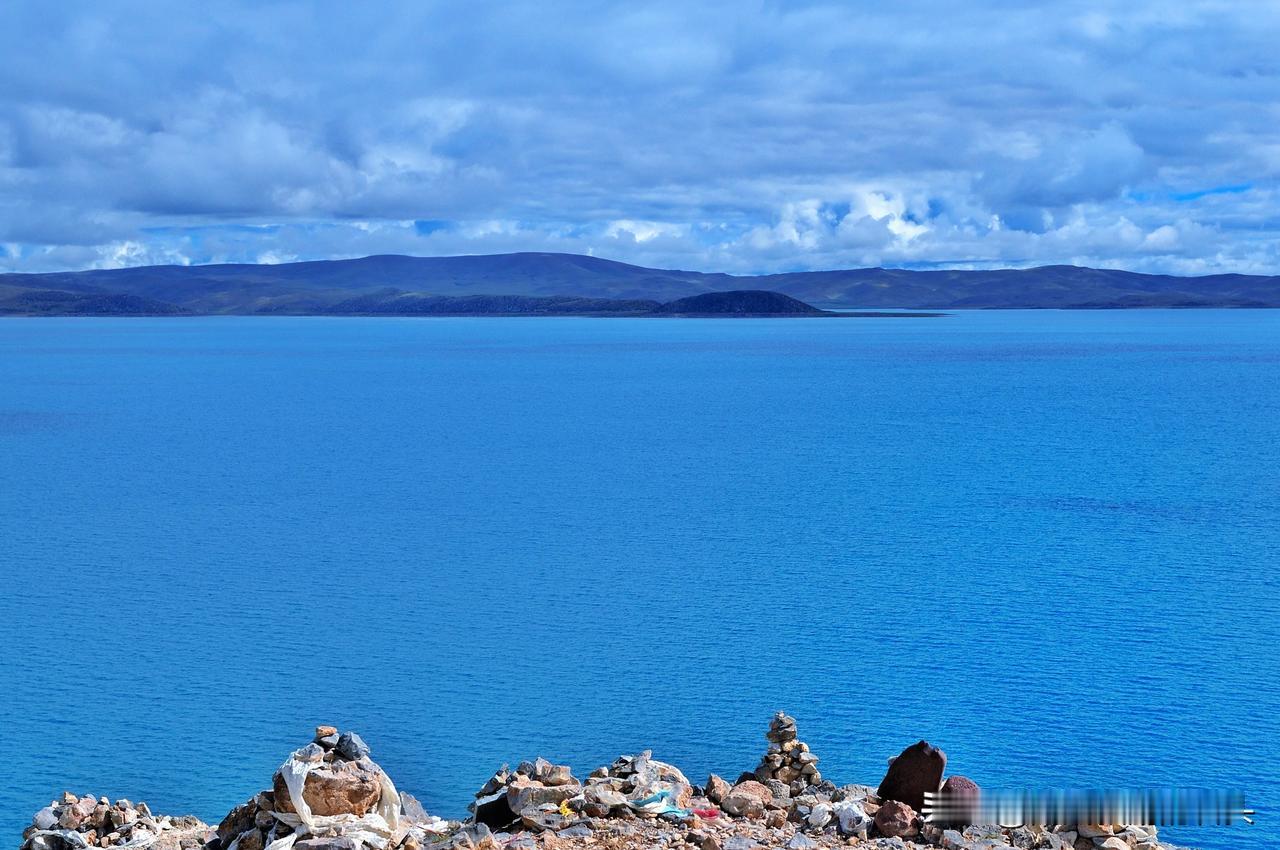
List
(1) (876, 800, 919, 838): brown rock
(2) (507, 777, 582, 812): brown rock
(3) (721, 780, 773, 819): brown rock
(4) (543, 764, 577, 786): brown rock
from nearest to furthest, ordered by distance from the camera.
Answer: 1. (1) (876, 800, 919, 838): brown rock
2. (2) (507, 777, 582, 812): brown rock
3. (4) (543, 764, 577, 786): brown rock
4. (3) (721, 780, 773, 819): brown rock

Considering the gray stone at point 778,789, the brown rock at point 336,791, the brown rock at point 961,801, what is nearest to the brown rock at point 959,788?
the brown rock at point 961,801

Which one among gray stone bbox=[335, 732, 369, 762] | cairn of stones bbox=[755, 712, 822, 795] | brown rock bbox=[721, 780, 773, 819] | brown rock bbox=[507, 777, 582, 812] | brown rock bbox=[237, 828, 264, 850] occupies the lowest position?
cairn of stones bbox=[755, 712, 822, 795]

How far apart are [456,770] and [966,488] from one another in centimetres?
3036

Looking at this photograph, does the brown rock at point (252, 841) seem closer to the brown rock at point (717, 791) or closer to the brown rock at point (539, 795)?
the brown rock at point (539, 795)

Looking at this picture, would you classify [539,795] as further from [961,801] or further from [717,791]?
[961,801]

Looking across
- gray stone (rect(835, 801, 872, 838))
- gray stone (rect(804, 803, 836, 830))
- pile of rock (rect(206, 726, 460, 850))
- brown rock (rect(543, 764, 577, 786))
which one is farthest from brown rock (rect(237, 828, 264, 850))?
gray stone (rect(835, 801, 872, 838))

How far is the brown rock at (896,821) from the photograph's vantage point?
13.7 meters

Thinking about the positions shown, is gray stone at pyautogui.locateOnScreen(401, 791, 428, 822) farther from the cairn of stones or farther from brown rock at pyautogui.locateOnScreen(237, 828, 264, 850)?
the cairn of stones

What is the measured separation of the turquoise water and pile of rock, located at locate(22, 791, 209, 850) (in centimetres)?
298

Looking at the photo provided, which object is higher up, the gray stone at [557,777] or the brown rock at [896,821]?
the gray stone at [557,777]

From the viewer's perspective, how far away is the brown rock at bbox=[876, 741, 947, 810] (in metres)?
14.9

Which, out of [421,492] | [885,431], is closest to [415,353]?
[885,431]

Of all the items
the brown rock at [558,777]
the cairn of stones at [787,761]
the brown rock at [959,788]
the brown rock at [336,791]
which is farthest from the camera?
the cairn of stones at [787,761]

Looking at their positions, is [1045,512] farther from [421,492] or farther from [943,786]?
[943,786]
